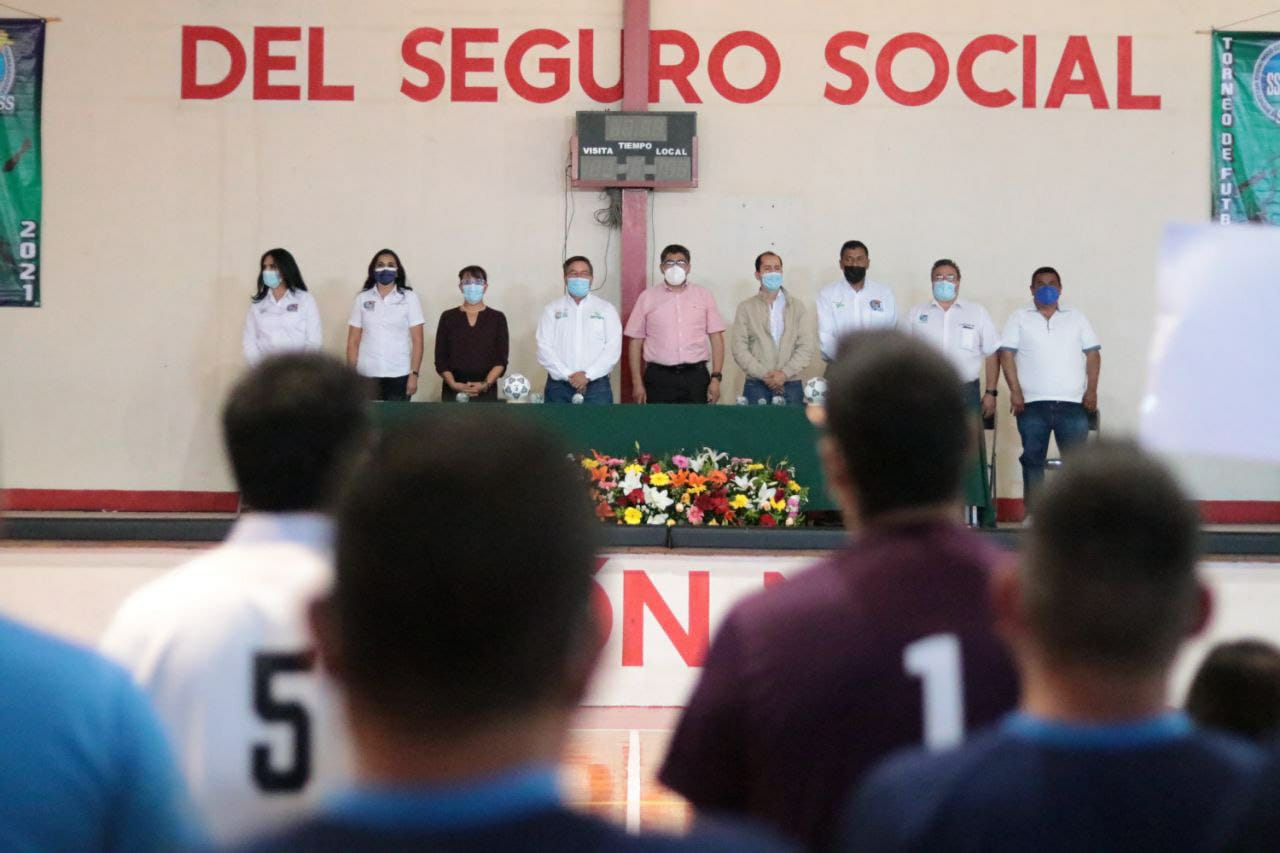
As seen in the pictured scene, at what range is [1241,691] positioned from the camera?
71.1 inches

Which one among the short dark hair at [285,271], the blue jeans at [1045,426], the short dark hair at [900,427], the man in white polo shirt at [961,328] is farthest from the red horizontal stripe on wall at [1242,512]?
the short dark hair at [900,427]

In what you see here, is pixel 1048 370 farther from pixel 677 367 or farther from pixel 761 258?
pixel 677 367

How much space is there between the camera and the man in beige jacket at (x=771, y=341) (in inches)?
383

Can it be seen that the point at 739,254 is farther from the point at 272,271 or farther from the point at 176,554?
the point at 176,554

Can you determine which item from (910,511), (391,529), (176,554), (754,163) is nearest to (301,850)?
(391,529)

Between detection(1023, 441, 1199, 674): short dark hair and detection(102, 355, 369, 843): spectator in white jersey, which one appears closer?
detection(1023, 441, 1199, 674): short dark hair

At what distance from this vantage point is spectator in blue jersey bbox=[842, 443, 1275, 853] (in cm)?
112

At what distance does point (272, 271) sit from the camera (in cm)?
990

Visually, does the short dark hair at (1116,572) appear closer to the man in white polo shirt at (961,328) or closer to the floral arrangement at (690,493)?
the floral arrangement at (690,493)

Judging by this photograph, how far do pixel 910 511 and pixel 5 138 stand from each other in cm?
1031

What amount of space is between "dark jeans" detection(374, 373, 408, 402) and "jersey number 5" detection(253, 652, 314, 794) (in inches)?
336

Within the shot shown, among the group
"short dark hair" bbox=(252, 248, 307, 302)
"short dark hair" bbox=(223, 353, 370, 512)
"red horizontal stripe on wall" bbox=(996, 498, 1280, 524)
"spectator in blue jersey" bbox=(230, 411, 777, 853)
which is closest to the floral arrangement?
"short dark hair" bbox=(252, 248, 307, 302)

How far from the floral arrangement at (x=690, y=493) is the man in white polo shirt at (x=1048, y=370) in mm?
2709

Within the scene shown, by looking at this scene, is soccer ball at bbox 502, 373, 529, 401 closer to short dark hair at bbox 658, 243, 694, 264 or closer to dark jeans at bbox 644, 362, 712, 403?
dark jeans at bbox 644, 362, 712, 403
